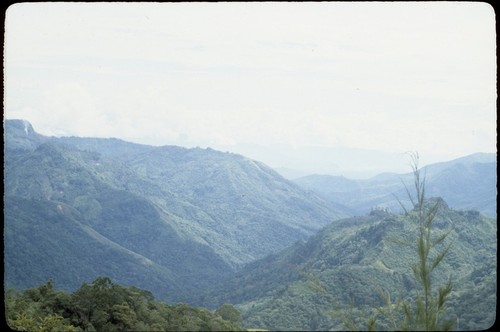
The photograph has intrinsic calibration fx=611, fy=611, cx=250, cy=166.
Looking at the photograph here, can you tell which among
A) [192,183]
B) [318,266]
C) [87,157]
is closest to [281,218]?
[192,183]

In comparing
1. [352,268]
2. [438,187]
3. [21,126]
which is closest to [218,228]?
[438,187]

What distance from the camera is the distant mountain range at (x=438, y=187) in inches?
3430

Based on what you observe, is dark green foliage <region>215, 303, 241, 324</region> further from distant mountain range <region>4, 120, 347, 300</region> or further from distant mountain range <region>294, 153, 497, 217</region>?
distant mountain range <region>294, 153, 497, 217</region>

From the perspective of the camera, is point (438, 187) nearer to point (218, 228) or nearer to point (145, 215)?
point (218, 228)

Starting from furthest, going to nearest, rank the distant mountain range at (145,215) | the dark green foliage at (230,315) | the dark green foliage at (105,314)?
the distant mountain range at (145,215) < the dark green foliage at (230,315) < the dark green foliage at (105,314)

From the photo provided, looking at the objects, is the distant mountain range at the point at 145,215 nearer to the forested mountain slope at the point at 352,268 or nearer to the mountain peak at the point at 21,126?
the mountain peak at the point at 21,126

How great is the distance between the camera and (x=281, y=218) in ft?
326

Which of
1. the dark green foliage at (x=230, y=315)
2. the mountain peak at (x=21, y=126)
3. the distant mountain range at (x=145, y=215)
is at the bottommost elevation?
the distant mountain range at (x=145, y=215)

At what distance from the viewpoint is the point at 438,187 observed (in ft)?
341

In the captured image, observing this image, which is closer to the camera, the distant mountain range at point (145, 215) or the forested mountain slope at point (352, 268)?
the forested mountain slope at point (352, 268)

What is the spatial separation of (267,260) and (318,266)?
16899 millimetres

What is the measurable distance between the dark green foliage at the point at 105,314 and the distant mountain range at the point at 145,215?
133 ft

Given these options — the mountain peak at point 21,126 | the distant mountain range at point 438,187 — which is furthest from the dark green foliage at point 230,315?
the mountain peak at point 21,126

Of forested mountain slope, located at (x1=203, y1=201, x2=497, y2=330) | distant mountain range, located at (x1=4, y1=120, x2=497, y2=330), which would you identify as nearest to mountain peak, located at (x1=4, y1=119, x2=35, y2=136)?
distant mountain range, located at (x1=4, y1=120, x2=497, y2=330)
